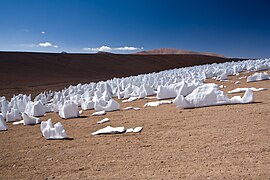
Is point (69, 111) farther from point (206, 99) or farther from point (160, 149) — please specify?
point (160, 149)

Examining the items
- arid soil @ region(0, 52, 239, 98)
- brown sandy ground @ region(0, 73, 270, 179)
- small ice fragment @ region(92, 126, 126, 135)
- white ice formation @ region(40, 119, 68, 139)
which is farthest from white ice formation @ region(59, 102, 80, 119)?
arid soil @ region(0, 52, 239, 98)

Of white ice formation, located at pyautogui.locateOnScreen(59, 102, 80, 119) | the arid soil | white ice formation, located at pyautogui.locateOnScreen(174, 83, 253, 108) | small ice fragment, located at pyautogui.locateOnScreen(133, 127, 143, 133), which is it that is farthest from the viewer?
the arid soil

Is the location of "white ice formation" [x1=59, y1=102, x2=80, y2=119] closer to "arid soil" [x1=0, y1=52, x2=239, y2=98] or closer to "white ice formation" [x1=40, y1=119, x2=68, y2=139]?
"white ice formation" [x1=40, y1=119, x2=68, y2=139]

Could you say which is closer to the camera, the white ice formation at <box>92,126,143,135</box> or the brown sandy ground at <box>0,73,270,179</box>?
the brown sandy ground at <box>0,73,270,179</box>

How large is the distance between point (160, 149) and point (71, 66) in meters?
33.4

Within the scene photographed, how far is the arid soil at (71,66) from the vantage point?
87.4 ft

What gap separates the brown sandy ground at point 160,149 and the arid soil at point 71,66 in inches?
738

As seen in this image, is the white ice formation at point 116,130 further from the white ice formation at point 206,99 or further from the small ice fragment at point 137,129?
the white ice formation at point 206,99

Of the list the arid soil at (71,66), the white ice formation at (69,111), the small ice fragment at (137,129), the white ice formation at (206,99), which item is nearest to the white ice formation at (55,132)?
the small ice fragment at (137,129)

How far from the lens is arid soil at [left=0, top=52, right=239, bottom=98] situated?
87.4 feet

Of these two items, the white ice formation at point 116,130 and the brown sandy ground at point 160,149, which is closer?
the brown sandy ground at point 160,149

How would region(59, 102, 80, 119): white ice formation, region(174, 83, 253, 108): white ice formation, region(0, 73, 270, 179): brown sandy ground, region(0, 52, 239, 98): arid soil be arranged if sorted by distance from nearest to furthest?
1. region(0, 73, 270, 179): brown sandy ground
2. region(174, 83, 253, 108): white ice formation
3. region(59, 102, 80, 119): white ice formation
4. region(0, 52, 239, 98): arid soil

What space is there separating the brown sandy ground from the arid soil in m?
18.7

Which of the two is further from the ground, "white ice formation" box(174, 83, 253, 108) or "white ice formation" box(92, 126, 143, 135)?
"white ice formation" box(174, 83, 253, 108)
